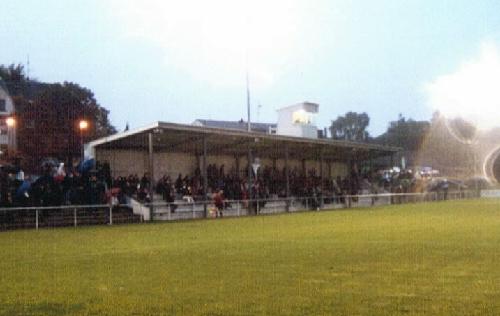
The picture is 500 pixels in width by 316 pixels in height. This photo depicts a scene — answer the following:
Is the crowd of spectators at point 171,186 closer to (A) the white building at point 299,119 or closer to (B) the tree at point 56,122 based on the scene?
(A) the white building at point 299,119

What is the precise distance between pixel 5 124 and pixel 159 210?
2705 cm

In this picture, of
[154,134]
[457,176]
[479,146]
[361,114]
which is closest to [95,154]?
[154,134]

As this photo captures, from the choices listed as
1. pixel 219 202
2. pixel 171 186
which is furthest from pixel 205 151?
pixel 219 202

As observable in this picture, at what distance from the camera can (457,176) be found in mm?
84875

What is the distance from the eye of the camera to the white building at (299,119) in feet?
189

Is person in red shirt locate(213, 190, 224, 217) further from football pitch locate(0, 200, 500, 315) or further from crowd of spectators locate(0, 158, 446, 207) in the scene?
football pitch locate(0, 200, 500, 315)

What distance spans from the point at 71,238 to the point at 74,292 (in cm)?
1114

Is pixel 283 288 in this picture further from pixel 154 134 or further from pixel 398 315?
pixel 154 134

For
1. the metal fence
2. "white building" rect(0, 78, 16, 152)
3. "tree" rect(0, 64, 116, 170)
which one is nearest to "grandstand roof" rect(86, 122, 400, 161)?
the metal fence

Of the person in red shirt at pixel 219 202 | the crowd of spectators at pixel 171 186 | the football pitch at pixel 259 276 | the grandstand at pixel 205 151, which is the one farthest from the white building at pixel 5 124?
the football pitch at pixel 259 276

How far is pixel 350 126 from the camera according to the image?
374ft

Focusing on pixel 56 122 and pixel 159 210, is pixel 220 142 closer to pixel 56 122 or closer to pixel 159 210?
pixel 159 210

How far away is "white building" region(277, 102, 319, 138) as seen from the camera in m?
57.6

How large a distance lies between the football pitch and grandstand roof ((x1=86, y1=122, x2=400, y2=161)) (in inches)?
526
